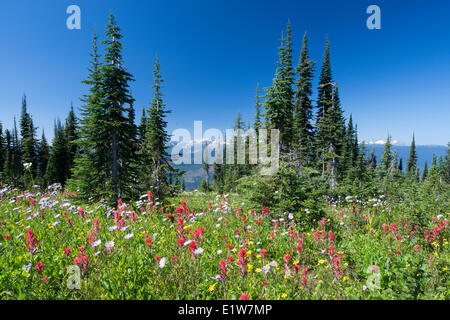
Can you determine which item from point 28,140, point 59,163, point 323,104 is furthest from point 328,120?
point 28,140

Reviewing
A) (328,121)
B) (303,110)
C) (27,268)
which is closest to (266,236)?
(27,268)

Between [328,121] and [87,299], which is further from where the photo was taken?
[328,121]

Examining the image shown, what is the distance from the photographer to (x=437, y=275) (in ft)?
11.5

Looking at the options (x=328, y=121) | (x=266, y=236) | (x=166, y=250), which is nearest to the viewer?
(x=166, y=250)

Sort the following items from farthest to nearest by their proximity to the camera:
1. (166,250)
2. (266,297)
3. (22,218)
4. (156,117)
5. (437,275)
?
(156,117) < (22,218) < (166,250) < (437,275) < (266,297)

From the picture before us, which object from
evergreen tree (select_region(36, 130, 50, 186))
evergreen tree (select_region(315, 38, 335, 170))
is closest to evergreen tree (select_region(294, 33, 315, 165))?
evergreen tree (select_region(315, 38, 335, 170))

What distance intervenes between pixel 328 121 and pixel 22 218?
24.5 m

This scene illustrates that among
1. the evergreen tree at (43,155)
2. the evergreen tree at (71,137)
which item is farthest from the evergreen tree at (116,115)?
the evergreen tree at (43,155)

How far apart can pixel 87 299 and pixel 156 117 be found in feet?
45.1

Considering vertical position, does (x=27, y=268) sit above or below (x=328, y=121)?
below

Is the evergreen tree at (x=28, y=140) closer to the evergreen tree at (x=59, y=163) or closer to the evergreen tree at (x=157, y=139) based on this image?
the evergreen tree at (x=59, y=163)

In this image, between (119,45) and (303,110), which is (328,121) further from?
(119,45)

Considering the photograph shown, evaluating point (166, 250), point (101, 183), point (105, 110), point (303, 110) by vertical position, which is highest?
point (303, 110)

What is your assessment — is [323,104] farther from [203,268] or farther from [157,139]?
[203,268]
